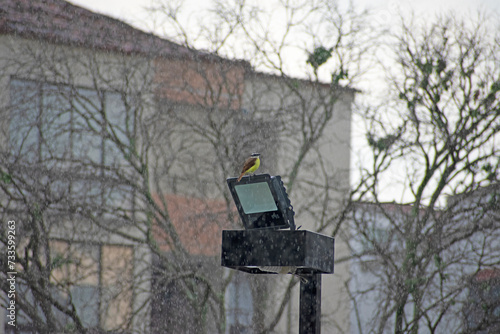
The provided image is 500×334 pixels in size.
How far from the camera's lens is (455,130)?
11.5m

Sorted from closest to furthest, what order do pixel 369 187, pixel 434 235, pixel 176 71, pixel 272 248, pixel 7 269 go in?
1. pixel 272 248
2. pixel 7 269
3. pixel 434 235
4. pixel 369 187
5. pixel 176 71

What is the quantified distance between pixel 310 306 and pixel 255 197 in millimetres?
765

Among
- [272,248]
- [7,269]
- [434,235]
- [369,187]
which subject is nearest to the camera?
[272,248]

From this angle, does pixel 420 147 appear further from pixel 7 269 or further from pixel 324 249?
pixel 324 249

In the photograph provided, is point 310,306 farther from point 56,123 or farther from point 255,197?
point 56,123

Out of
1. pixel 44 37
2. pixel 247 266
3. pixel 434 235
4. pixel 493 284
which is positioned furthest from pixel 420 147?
pixel 247 266

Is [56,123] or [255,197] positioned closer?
[255,197]

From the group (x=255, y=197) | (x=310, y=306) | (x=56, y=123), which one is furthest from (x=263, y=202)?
(x=56, y=123)

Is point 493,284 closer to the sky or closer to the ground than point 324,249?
closer to the sky

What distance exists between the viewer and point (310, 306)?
4.24 m

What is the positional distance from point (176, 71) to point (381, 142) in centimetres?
380

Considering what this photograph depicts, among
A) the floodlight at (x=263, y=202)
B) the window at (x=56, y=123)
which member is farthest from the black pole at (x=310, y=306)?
the window at (x=56, y=123)

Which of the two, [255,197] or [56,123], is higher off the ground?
[56,123]

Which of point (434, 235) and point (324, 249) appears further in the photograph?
point (434, 235)
